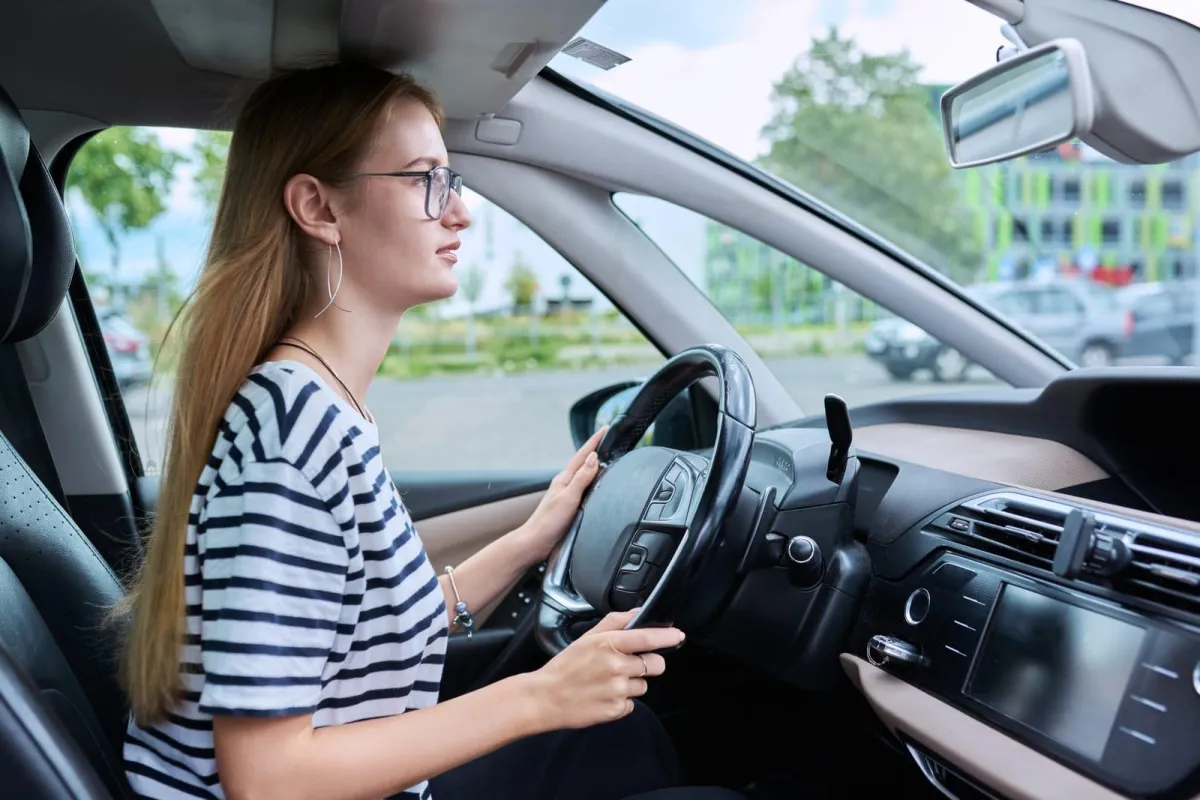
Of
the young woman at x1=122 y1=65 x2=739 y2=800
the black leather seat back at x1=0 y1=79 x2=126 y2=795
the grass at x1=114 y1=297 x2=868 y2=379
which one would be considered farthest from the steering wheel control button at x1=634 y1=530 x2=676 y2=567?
the grass at x1=114 y1=297 x2=868 y2=379

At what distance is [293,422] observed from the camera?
3.60 feet

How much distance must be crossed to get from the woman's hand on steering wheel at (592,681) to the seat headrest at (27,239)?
2.77 ft

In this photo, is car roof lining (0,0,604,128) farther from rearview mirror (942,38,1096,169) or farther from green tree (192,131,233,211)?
rearview mirror (942,38,1096,169)

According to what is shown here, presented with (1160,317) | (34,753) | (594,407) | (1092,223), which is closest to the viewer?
(34,753)

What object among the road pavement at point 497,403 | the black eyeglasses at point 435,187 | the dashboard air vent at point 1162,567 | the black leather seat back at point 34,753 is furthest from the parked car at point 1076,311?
the black leather seat back at point 34,753

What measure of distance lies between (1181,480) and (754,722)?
0.94m

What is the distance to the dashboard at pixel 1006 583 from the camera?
1214 millimetres

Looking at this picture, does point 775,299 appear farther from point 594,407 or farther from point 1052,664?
point 1052,664

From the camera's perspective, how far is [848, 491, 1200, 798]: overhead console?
3.84 feet

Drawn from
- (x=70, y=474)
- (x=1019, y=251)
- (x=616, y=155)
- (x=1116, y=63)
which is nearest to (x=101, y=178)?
(x=70, y=474)

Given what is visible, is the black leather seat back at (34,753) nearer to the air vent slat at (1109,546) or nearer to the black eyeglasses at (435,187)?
the black eyeglasses at (435,187)

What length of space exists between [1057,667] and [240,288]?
1.13 m

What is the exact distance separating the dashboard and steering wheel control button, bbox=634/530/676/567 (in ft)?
0.42

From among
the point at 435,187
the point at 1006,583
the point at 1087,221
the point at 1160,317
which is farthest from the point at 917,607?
the point at 1160,317
